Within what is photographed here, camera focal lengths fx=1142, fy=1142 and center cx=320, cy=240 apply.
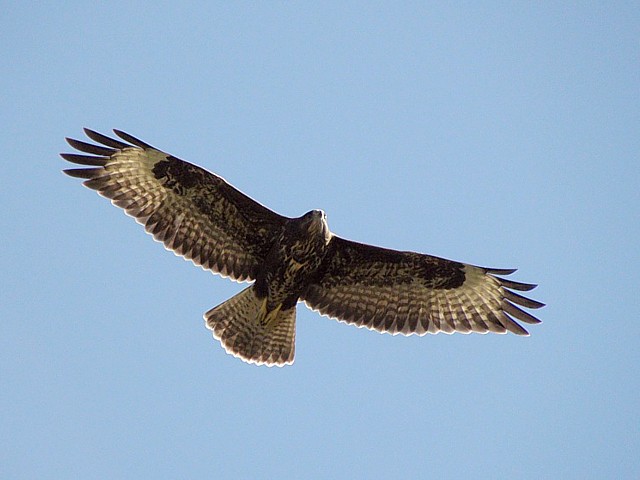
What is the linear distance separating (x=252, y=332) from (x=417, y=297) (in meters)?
2.05

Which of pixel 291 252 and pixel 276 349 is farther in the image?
pixel 276 349

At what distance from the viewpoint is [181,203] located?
13438mm

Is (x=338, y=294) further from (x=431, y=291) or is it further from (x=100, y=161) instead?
(x=100, y=161)

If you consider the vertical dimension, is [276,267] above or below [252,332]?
above

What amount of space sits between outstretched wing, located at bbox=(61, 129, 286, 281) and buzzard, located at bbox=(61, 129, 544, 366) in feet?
0.04

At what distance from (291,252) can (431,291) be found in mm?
1914

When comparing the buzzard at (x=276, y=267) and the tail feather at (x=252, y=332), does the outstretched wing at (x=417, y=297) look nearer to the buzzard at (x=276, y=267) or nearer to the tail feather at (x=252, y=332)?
the buzzard at (x=276, y=267)

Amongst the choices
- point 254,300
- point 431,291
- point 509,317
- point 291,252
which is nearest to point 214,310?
point 254,300

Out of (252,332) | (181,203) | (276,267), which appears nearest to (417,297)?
(276,267)

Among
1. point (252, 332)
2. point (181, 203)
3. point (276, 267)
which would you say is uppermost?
point (181, 203)

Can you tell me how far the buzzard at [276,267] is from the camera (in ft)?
43.5

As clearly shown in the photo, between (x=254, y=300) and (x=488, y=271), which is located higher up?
(x=488, y=271)

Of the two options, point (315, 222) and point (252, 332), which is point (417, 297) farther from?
point (252, 332)

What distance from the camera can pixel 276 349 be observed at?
1399cm
